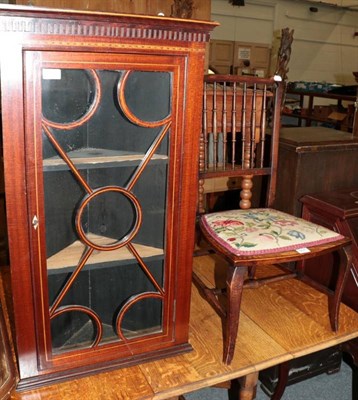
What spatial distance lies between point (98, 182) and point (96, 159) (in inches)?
2.3

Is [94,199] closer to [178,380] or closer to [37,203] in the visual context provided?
[37,203]

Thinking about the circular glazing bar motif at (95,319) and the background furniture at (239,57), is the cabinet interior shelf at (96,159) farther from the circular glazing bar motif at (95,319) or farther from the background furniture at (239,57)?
the background furniture at (239,57)

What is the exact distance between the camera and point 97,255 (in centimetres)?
123

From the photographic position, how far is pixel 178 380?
4.21 feet

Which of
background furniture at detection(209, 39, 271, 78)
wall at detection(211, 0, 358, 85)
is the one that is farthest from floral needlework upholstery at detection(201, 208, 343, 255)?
wall at detection(211, 0, 358, 85)

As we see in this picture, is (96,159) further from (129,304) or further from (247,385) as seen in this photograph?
(247,385)

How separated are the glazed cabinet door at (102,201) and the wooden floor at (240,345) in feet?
0.22

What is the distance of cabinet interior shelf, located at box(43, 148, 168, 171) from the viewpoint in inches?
43.3

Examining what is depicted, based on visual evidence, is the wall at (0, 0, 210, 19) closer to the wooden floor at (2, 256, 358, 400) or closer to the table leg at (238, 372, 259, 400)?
the wooden floor at (2, 256, 358, 400)

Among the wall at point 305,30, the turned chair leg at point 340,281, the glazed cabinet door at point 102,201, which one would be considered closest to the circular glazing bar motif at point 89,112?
the glazed cabinet door at point 102,201

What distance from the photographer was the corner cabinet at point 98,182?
1.02 metres

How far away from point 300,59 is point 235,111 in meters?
6.42

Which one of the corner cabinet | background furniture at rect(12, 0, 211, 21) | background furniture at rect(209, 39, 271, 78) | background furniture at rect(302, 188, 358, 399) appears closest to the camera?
the corner cabinet

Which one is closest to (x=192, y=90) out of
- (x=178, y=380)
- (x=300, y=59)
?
(x=178, y=380)
